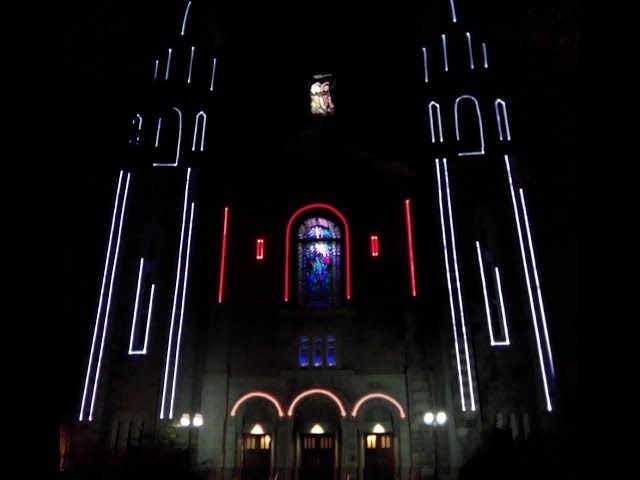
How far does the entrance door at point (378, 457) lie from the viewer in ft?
70.3

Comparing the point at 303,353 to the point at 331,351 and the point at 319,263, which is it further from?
the point at 319,263

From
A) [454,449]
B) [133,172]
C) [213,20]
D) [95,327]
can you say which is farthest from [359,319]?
[213,20]

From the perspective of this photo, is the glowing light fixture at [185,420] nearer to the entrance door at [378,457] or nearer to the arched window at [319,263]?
the arched window at [319,263]

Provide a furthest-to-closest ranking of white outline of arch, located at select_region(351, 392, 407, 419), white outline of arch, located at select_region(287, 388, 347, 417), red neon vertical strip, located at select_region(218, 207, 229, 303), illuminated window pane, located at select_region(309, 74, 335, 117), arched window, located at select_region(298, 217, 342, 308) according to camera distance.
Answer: illuminated window pane, located at select_region(309, 74, 335, 117)
arched window, located at select_region(298, 217, 342, 308)
red neon vertical strip, located at select_region(218, 207, 229, 303)
white outline of arch, located at select_region(287, 388, 347, 417)
white outline of arch, located at select_region(351, 392, 407, 419)

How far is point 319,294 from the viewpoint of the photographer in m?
24.6

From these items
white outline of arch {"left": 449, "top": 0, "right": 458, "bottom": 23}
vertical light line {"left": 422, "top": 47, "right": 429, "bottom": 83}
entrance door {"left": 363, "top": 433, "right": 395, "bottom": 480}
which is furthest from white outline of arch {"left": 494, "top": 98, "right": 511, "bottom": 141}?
entrance door {"left": 363, "top": 433, "right": 395, "bottom": 480}

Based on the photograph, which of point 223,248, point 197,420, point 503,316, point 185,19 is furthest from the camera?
point 185,19

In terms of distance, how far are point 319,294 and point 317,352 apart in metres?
2.58

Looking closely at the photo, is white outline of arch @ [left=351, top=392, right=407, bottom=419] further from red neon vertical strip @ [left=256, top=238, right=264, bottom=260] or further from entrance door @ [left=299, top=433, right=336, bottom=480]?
red neon vertical strip @ [left=256, top=238, right=264, bottom=260]

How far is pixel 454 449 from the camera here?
21.2 m

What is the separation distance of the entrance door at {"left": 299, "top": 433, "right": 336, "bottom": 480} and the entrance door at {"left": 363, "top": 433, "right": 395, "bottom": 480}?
1324 mm

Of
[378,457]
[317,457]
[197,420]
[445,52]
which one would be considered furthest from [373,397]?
[445,52]

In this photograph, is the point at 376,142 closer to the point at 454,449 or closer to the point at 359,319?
the point at 359,319

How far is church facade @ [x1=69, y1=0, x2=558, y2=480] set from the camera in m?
21.7
